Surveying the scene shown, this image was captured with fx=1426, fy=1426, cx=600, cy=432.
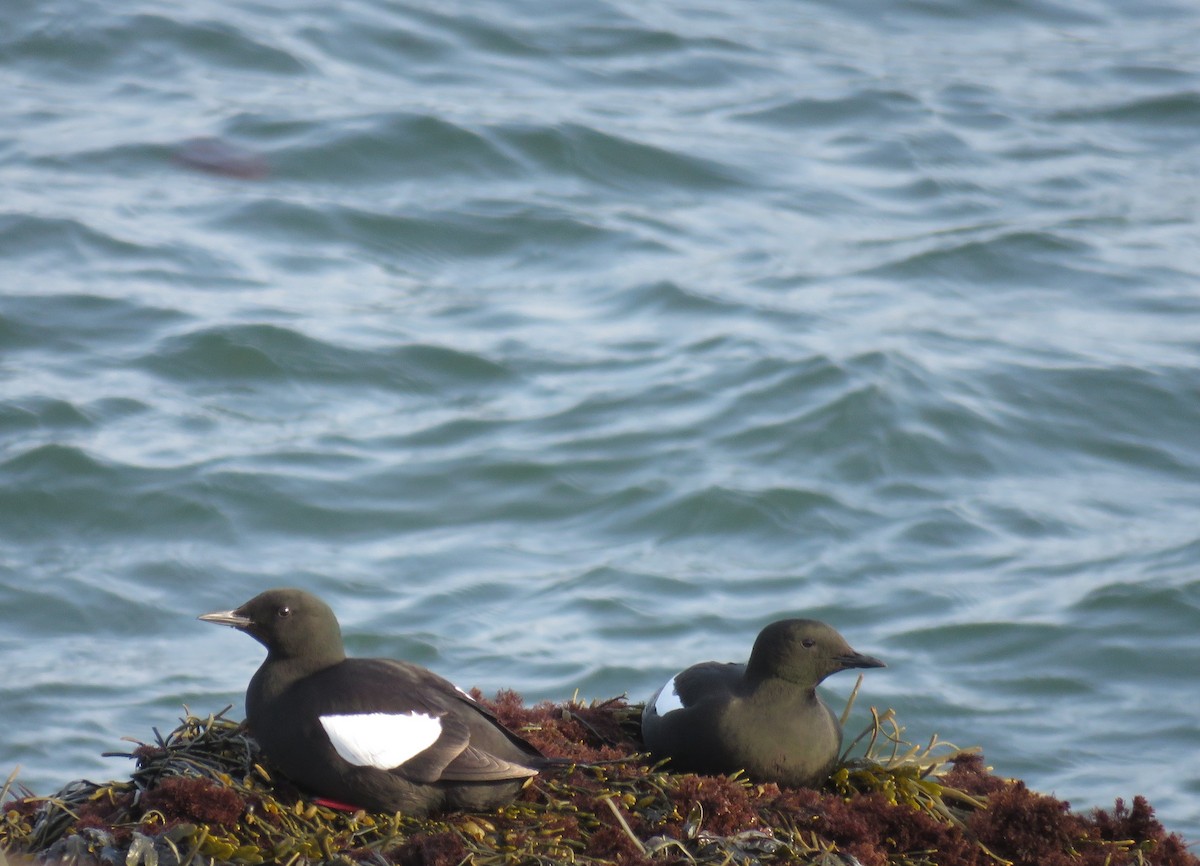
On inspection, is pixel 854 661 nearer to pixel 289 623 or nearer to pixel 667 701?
pixel 667 701

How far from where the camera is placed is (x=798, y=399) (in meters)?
11.5

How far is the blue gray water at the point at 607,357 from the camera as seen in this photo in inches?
351

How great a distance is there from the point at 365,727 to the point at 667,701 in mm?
1009

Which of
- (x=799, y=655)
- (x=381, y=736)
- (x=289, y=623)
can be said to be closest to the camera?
(x=381, y=736)

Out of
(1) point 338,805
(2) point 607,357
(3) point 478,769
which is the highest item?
(2) point 607,357

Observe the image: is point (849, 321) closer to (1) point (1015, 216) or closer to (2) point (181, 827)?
(1) point (1015, 216)

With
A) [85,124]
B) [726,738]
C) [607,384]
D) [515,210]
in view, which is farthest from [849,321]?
[726,738]

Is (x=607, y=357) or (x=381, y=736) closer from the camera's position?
(x=381, y=736)

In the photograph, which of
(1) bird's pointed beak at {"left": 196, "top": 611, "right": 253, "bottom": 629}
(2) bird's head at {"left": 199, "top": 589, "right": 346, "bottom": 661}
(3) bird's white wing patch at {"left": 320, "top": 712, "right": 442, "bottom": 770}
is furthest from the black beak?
(1) bird's pointed beak at {"left": 196, "top": 611, "right": 253, "bottom": 629}

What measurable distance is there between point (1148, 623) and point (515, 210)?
6965 mm

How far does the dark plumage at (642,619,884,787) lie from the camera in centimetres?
416

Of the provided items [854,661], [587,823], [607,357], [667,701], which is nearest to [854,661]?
[854,661]

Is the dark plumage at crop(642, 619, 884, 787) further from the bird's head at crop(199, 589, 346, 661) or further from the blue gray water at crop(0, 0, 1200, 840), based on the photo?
the blue gray water at crop(0, 0, 1200, 840)

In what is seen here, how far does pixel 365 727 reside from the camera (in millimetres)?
3785
